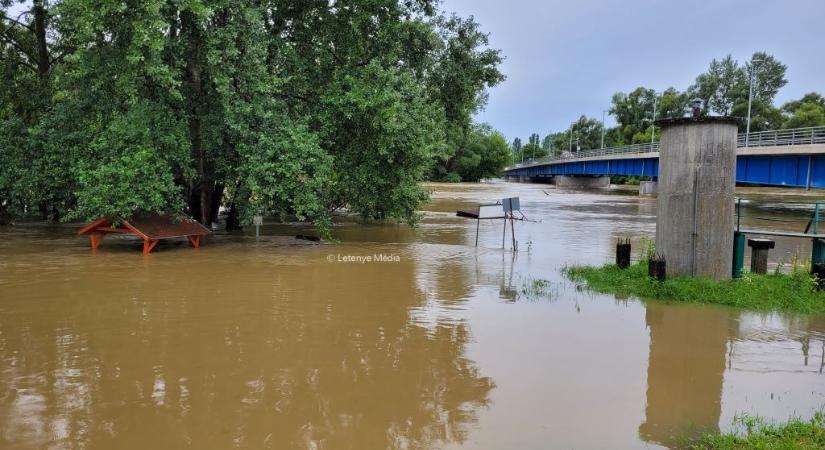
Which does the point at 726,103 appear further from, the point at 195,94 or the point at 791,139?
the point at 195,94

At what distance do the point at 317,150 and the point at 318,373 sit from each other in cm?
1036

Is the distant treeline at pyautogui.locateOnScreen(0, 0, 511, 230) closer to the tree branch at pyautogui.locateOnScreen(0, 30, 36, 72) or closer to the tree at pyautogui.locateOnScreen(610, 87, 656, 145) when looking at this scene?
the tree branch at pyautogui.locateOnScreen(0, 30, 36, 72)

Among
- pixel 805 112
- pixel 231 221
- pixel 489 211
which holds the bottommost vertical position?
pixel 231 221

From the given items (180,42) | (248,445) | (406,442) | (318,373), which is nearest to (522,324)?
(318,373)

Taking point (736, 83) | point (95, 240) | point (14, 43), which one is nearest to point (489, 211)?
point (95, 240)

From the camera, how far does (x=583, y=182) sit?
321 feet

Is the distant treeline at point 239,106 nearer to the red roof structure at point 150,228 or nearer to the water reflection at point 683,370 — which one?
the red roof structure at point 150,228

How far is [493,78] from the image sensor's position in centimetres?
2130

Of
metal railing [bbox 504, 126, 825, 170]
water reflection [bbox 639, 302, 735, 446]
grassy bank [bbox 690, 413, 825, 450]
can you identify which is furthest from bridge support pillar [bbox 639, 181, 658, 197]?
grassy bank [bbox 690, 413, 825, 450]

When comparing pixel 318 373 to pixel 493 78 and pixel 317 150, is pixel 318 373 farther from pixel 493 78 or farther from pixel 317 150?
pixel 493 78

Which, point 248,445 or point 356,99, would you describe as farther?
point 356,99

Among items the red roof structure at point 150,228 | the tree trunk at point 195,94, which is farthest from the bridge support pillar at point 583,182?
the red roof structure at point 150,228

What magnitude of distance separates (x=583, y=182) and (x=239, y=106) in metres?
88.0

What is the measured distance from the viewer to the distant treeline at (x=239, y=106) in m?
15.1
